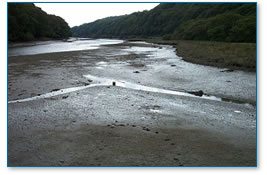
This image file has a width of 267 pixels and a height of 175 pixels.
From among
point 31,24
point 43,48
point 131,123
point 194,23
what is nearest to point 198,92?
point 131,123

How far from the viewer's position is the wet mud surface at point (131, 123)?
15.2 ft

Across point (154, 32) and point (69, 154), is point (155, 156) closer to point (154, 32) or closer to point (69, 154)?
point (69, 154)

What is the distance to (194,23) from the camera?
7631cm

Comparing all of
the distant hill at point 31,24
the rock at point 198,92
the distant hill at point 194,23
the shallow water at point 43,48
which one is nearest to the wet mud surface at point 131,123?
the rock at point 198,92

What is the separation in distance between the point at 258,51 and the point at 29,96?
10.1m

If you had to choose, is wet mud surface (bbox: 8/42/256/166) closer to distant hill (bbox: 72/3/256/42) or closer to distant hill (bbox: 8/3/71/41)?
distant hill (bbox: 72/3/256/42)

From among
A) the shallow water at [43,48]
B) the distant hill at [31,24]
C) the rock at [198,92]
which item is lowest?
the rock at [198,92]

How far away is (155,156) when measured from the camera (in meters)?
4.69

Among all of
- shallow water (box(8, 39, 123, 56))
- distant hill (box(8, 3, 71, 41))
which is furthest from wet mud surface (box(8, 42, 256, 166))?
distant hill (box(8, 3, 71, 41))

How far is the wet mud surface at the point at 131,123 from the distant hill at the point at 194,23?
11.0 ft

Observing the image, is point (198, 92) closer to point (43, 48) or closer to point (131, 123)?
point (131, 123)

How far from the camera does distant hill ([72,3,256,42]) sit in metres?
43.7

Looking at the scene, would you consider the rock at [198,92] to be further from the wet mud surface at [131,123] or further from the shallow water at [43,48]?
the shallow water at [43,48]

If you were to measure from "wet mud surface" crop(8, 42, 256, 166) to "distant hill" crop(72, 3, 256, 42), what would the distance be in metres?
3.36
